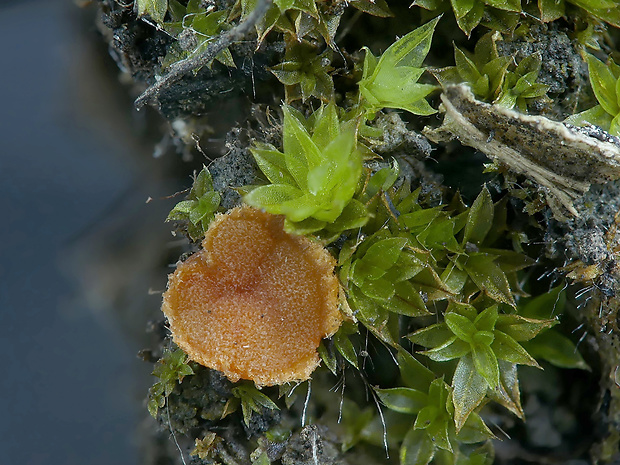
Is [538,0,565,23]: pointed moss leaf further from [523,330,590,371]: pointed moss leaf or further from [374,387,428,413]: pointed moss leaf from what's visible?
[374,387,428,413]: pointed moss leaf

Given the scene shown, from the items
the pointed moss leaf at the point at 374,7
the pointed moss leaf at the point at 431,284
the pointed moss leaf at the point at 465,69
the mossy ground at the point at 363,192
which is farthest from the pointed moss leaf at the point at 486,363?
the pointed moss leaf at the point at 374,7

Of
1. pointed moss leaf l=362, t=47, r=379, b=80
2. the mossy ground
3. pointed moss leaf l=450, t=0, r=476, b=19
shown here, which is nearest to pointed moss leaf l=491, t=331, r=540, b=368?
the mossy ground

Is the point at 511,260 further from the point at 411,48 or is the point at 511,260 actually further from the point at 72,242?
the point at 72,242

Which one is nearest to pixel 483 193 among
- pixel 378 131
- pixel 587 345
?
pixel 378 131

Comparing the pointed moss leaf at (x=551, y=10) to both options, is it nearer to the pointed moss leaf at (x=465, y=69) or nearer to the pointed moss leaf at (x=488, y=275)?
the pointed moss leaf at (x=465, y=69)

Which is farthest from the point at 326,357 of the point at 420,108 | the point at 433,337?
the point at 420,108
